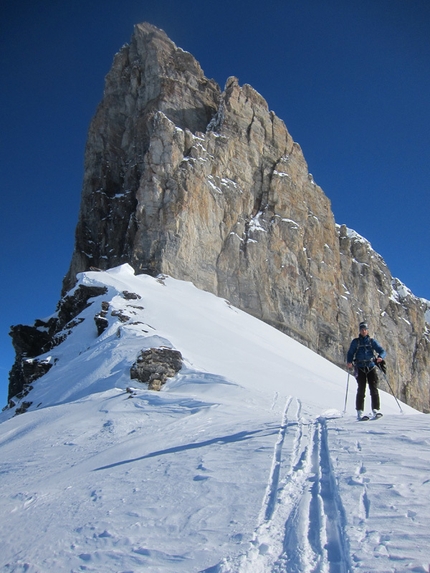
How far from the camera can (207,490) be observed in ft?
15.0

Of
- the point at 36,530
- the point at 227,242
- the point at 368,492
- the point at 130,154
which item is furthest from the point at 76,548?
the point at 130,154

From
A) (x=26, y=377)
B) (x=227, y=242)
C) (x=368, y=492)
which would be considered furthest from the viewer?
(x=227, y=242)

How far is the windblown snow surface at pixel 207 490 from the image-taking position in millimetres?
3240

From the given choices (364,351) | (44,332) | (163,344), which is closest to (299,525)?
(364,351)

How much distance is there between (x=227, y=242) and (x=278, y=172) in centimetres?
1459

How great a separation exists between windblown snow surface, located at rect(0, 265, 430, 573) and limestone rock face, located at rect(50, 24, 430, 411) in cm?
3137

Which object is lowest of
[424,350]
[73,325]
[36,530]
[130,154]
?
[36,530]

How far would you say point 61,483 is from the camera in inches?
232

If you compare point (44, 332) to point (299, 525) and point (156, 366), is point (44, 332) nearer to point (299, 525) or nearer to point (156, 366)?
point (156, 366)

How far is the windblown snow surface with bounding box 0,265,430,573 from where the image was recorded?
10.6 ft

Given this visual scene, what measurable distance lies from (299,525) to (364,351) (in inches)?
205

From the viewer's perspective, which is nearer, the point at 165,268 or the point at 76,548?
the point at 76,548

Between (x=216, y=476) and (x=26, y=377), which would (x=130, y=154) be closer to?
(x=26, y=377)

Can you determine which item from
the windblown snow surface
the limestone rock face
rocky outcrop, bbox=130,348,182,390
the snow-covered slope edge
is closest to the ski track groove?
the windblown snow surface
